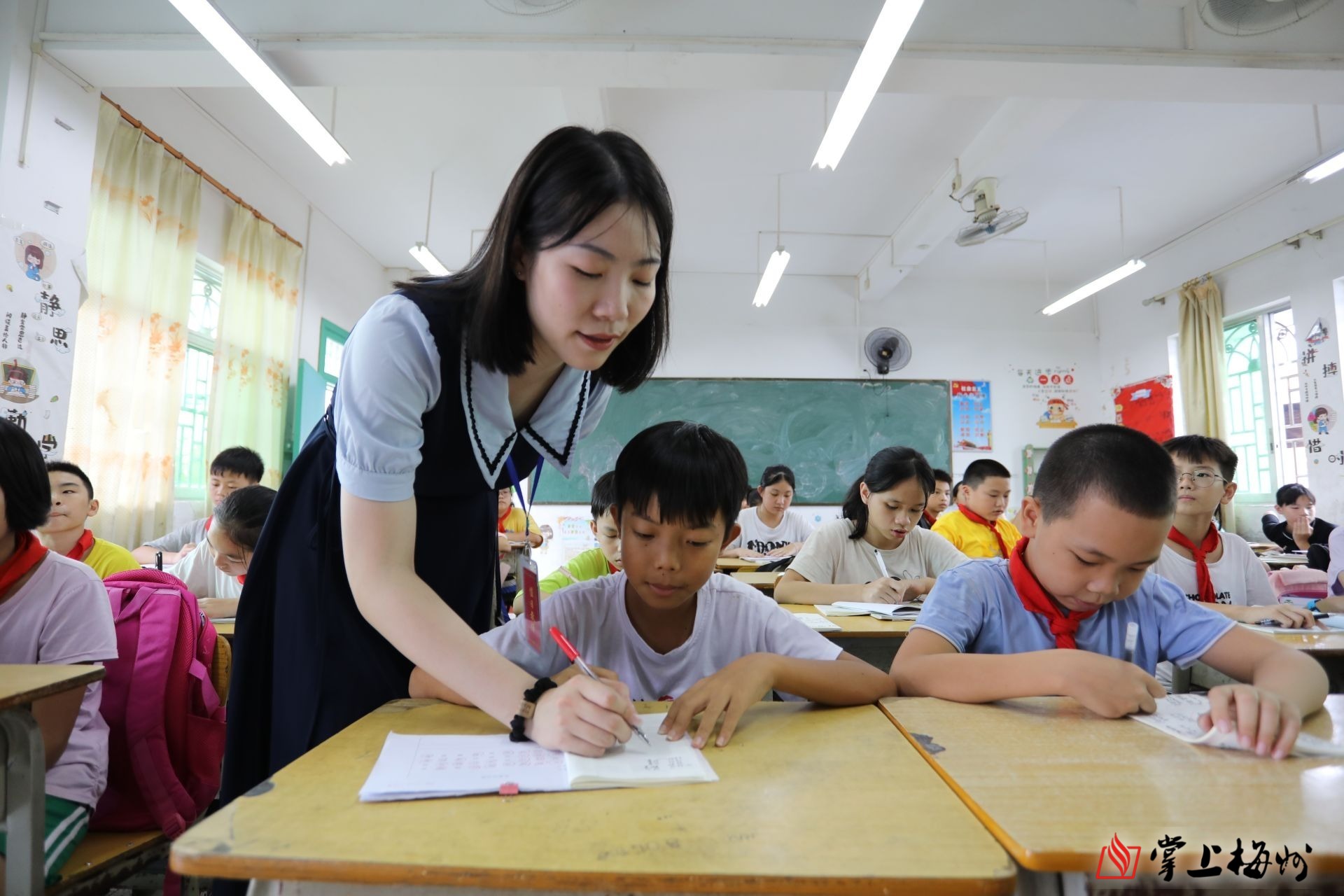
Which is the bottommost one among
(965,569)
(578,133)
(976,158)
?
(965,569)

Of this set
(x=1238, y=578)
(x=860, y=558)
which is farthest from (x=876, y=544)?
(x=1238, y=578)

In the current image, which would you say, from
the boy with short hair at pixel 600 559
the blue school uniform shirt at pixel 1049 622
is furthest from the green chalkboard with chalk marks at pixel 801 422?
the blue school uniform shirt at pixel 1049 622

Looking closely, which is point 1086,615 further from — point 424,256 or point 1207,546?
point 424,256

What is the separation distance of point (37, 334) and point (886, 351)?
19.0ft

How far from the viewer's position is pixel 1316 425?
4699mm

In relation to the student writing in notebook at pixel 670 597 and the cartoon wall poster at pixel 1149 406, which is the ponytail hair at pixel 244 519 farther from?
the cartoon wall poster at pixel 1149 406

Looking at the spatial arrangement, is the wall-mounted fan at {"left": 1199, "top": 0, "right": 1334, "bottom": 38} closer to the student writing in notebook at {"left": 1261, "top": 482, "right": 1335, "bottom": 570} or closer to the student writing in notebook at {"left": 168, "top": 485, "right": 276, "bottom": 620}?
the student writing in notebook at {"left": 1261, "top": 482, "right": 1335, "bottom": 570}

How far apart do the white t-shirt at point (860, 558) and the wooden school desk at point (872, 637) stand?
2.16ft

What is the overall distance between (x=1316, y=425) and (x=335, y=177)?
667 centimetres

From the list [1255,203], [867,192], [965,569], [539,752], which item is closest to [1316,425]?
[1255,203]

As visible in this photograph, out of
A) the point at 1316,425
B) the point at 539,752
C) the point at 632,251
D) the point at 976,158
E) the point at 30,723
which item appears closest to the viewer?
the point at 539,752

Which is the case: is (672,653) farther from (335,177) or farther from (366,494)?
(335,177)

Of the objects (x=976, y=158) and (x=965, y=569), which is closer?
(x=965, y=569)

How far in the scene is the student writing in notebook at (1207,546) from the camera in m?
2.19
